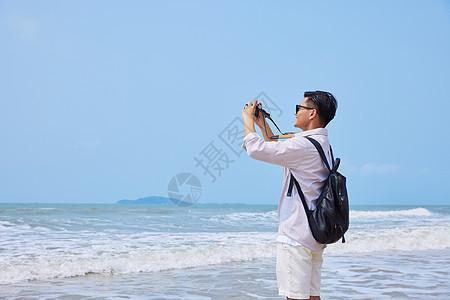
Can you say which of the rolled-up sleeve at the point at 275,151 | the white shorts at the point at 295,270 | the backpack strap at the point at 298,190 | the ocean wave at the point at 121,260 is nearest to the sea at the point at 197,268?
the ocean wave at the point at 121,260

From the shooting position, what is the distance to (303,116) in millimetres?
1985

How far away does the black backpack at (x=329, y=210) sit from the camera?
1.79m

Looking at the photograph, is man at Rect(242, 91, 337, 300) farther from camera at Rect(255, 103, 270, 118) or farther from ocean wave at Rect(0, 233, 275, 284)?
ocean wave at Rect(0, 233, 275, 284)

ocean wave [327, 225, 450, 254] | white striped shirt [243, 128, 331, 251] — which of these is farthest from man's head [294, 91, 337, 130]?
ocean wave [327, 225, 450, 254]

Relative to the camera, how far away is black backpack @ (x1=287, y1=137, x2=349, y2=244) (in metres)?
1.79

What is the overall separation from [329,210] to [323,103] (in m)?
0.48

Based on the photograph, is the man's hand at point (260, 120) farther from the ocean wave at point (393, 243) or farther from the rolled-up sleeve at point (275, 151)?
the ocean wave at point (393, 243)

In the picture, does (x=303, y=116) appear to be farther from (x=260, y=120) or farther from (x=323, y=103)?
(x=260, y=120)

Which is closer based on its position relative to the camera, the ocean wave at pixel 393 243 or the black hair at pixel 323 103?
the black hair at pixel 323 103

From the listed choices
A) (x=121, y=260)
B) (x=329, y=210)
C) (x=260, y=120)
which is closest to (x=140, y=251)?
(x=121, y=260)

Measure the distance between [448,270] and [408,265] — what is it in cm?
55

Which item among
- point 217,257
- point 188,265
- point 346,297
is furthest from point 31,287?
point 346,297

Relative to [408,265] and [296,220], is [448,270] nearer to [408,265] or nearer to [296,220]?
[408,265]

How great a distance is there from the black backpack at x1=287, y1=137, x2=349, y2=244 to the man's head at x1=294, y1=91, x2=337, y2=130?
0.46ft
